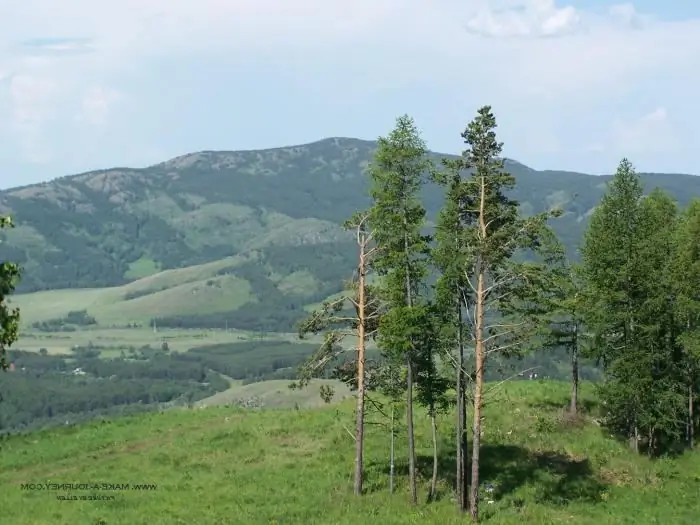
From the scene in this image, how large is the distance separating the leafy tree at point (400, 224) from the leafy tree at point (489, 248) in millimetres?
1708

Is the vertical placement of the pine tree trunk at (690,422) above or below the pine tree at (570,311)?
below

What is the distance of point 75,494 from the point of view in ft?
120

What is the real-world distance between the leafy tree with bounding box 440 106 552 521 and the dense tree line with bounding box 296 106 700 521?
59mm

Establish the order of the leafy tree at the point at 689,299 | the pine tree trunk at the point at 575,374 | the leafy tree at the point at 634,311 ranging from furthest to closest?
the pine tree trunk at the point at 575,374 → the leafy tree at the point at 689,299 → the leafy tree at the point at 634,311

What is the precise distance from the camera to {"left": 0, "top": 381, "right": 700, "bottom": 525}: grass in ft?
111

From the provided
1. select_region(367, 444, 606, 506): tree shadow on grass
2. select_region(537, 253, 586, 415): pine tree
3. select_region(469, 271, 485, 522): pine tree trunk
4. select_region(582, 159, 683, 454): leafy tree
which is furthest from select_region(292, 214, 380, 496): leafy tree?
select_region(582, 159, 683, 454): leafy tree

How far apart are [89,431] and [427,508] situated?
2843 cm

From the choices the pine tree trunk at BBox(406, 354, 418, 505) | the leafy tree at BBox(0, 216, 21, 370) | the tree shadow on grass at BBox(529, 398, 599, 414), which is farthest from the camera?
the tree shadow on grass at BBox(529, 398, 599, 414)

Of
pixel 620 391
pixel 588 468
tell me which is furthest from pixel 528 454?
pixel 620 391

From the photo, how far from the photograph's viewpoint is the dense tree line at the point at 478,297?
106 ft

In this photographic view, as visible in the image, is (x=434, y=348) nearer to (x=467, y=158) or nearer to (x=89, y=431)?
(x=467, y=158)

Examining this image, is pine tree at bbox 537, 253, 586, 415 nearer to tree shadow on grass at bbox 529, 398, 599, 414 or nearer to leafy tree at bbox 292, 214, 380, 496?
tree shadow on grass at bbox 529, 398, 599, 414

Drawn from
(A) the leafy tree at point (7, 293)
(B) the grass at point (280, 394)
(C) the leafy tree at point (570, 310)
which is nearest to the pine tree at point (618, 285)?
(C) the leafy tree at point (570, 310)

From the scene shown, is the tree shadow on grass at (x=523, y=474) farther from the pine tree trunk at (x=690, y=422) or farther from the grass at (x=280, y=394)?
the grass at (x=280, y=394)
